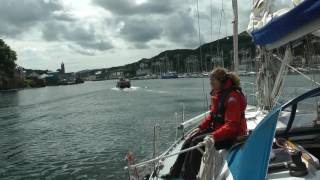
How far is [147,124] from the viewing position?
97.1ft

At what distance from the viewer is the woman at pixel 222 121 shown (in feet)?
19.0

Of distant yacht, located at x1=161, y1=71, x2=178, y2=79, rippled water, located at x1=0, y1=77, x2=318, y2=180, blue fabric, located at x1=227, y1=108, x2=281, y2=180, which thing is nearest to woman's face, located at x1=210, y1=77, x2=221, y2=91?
blue fabric, located at x1=227, y1=108, x2=281, y2=180

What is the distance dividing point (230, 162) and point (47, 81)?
642 ft

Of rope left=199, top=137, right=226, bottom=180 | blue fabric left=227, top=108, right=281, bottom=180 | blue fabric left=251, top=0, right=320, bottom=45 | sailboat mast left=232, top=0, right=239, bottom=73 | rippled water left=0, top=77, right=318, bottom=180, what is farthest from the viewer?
rippled water left=0, top=77, right=318, bottom=180

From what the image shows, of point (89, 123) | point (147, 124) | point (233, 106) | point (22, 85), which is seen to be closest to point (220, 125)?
point (233, 106)

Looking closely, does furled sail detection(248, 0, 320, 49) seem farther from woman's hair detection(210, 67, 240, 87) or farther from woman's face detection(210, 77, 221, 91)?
woman's face detection(210, 77, 221, 91)

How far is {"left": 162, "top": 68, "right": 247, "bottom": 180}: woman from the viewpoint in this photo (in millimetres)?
5805

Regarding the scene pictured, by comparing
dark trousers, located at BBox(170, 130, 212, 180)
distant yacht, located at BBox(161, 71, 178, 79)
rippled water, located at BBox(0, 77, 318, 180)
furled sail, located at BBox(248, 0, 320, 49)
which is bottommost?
distant yacht, located at BBox(161, 71, 178, 79)

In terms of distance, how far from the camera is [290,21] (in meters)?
5.29

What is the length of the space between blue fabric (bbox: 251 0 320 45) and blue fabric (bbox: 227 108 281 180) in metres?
1.13

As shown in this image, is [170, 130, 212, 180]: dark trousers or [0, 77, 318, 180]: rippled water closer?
[170, 130, 212, 180]: dark trousers

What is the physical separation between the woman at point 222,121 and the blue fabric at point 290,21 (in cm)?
75

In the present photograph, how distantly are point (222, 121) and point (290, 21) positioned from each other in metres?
1.68

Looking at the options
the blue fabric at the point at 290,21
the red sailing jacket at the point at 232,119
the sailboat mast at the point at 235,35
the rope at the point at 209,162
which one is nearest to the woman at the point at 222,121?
the red sailing jacket at the point at 232,119
